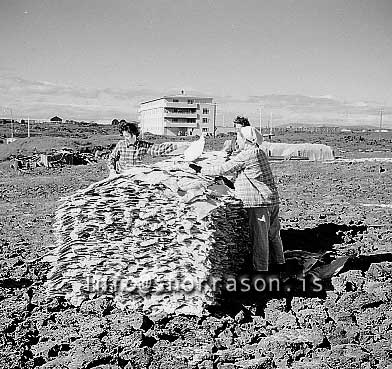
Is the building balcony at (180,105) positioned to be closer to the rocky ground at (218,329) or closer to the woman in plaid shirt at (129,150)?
the rocky ground at (218,329)

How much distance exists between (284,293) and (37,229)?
5312 millimetres

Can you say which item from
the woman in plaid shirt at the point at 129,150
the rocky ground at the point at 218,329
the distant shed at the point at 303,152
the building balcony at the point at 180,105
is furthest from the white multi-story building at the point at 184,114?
the rocky ground at the point at 218,329

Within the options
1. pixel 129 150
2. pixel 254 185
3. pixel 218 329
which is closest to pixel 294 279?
pixel 254 185

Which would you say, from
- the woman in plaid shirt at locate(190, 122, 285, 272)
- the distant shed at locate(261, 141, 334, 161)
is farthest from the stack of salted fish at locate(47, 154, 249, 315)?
the distant shed at locate(261, 141, 334, 161)

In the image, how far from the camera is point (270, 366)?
4.14m

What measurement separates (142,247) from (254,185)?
1.47m

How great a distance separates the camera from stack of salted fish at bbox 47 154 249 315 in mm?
4863

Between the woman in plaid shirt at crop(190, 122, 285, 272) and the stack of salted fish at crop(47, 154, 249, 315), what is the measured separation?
20.4 inches

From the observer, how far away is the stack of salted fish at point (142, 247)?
4.86 meters

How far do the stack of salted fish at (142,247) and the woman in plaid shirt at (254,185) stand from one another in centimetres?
52

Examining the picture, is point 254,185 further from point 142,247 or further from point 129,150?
point 129,150

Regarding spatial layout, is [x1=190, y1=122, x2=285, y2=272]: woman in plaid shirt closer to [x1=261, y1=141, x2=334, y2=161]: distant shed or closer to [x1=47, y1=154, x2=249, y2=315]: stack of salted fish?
[x1=47, y1=154, x2=249, y2=315]: stack of salted fish

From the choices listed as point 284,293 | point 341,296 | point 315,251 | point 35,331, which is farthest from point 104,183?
point 315,251

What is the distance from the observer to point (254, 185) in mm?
5652
